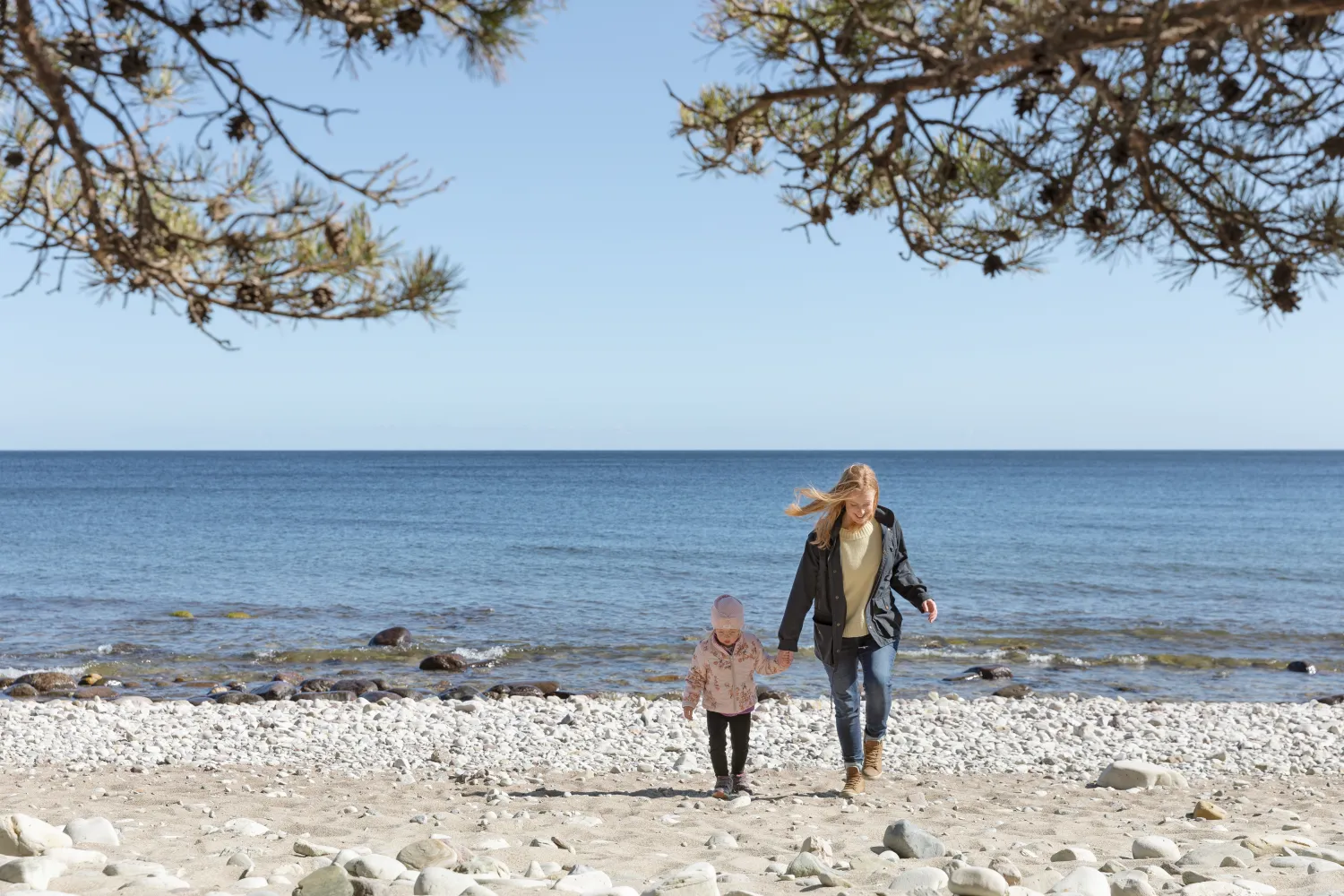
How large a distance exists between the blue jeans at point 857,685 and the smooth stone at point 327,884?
349 cm

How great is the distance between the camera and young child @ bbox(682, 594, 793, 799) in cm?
729

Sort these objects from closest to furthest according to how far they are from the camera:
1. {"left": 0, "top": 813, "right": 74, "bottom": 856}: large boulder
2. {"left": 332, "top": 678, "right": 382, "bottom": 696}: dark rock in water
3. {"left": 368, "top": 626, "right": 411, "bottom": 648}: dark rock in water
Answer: {"left": 0, "top": 813, "right": 74, "bottom": 856}: large boulder → {"left": 332, "top": 678, "right": 382, "bottom": 696}: dark rock in water → {"left": 368, "top": 626, "right": 411, "bottom": 648}: dark rock in water

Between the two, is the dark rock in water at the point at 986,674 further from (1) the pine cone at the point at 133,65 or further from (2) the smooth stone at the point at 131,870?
(1) the pine cone at the point at 133,65

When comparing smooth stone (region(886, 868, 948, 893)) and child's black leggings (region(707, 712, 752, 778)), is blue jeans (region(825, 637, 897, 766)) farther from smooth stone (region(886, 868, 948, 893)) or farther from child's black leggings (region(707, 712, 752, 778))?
smooth stone (region(886, 868, 948, 893))

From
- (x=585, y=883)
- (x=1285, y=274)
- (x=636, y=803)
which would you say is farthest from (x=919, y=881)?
(x=636, y=803)

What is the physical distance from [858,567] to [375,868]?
367 centimetres

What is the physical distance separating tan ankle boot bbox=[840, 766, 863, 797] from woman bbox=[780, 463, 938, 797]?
1.15 feet

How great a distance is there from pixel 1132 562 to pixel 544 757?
25.5 meters

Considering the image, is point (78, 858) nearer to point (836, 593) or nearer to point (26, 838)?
point (26, 838)

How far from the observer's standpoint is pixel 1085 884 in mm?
4793

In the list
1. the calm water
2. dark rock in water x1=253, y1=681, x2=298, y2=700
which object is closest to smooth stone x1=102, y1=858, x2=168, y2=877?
dark rock in water x1=253, y1=681, x2=298, y2=700

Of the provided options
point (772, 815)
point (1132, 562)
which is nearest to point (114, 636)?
point (772, 815)

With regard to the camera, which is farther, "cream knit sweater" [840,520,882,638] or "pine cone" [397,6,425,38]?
"cream knit sweater" [840,520,882,638]

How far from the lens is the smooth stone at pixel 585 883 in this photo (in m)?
4.82
